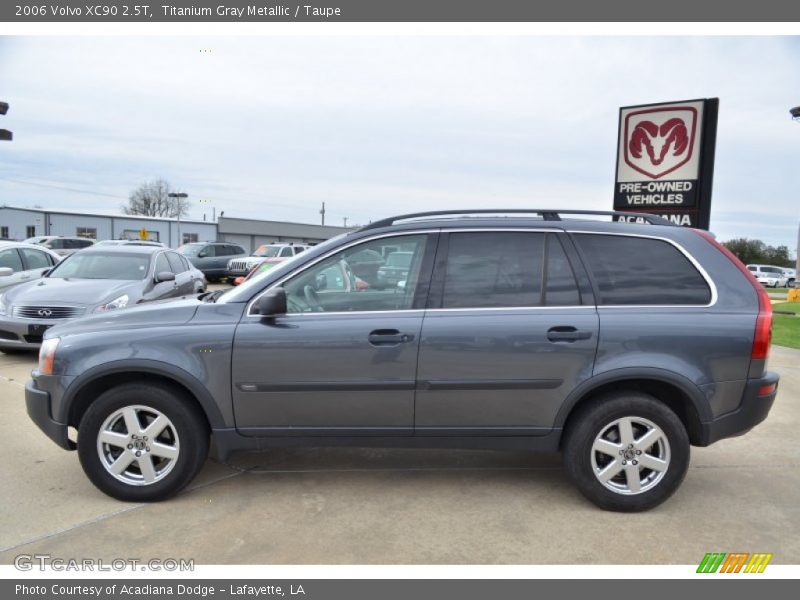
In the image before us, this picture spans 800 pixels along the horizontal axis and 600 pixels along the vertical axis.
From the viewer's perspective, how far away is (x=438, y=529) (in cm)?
331

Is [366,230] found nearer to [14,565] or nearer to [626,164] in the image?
[14,565]

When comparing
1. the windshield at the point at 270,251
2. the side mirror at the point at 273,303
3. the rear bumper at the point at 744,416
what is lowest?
the rear bumper at the point at 744,416

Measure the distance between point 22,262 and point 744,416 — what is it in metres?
10.9

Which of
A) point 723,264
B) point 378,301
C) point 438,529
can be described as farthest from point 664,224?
point 438,529

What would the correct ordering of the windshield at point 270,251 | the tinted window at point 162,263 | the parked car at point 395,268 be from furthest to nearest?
the windshield at point 270,251, the tinted window at point 162,263, the parked car at point 395,268

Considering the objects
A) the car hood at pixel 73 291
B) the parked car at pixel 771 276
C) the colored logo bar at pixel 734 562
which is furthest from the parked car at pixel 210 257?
the parked car at pixel 771 276

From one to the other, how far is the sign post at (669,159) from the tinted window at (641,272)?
5281 millimetres

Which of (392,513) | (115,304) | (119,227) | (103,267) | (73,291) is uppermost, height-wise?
(119,227)

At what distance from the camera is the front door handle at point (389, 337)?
11.2 feet

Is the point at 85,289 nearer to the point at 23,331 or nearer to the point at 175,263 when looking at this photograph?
the point at 23,331

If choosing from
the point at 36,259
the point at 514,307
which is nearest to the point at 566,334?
the point at 514,307

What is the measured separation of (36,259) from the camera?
10289 millimetres

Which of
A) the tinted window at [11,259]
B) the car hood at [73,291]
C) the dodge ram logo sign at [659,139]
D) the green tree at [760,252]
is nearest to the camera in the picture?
the car hood at [73,291]

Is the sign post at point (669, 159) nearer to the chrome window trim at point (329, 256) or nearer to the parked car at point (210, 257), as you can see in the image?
the chrome window trim at point (329, 256)
